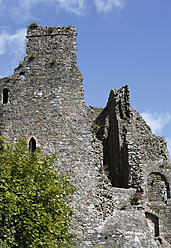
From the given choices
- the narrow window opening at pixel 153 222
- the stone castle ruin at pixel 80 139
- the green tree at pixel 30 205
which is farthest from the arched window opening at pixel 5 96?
the narrow window opening at pixel 153 222

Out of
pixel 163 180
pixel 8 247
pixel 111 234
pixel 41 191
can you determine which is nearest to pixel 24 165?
pixel 41 191

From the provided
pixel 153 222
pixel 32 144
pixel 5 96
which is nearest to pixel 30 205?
pixel 32 144

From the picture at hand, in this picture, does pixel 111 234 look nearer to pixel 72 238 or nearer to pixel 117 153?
pixel 72 238

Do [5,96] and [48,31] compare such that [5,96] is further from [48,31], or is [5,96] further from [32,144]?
[48,31]

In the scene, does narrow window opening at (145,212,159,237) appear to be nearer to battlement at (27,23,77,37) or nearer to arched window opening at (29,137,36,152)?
arched window opening at (29,137,36,152)

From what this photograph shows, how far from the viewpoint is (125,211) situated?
22.6 metres

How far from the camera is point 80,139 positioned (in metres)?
23.3

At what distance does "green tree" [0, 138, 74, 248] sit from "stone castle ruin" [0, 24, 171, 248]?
269cm

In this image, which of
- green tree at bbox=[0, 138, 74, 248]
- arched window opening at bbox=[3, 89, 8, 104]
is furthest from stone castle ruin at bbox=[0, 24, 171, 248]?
green tree at bbox=[0, 138, 74, 248]

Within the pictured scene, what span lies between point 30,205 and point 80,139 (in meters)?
6.95

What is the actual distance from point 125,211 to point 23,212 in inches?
293

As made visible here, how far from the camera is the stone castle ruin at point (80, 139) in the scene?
21.6 m

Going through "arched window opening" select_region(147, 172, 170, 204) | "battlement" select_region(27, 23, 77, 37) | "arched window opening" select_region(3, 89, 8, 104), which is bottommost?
"arched window opening" select_region(147, 172, 170, 204)

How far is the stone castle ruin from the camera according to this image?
2159 centimetres
